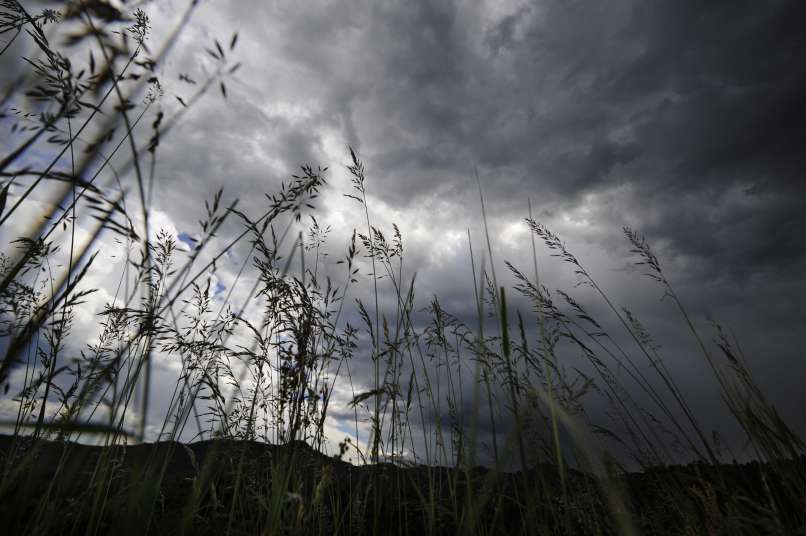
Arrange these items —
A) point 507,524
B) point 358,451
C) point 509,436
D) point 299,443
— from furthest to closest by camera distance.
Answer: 1. point 507,524
2. point 358,451
3. point 299,443
4. point 509,436

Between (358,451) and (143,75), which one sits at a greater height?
(143,75)

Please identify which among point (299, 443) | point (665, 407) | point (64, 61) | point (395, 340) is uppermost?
point (64, 61)

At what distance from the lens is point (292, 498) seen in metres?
1.23

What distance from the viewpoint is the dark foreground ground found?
1.12m

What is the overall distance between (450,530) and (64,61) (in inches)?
148

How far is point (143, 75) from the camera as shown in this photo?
158 cm

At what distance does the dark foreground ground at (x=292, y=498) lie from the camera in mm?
1120

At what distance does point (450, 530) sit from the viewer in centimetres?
334

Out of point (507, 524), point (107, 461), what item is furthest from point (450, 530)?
point (107, 461)

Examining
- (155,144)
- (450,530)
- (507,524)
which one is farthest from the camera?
(507,524)

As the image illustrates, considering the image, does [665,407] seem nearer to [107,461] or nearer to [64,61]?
[107,461]

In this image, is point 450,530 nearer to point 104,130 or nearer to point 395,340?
point 395,340

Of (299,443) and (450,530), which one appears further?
(450,530)

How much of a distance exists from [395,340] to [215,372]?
1077mm
